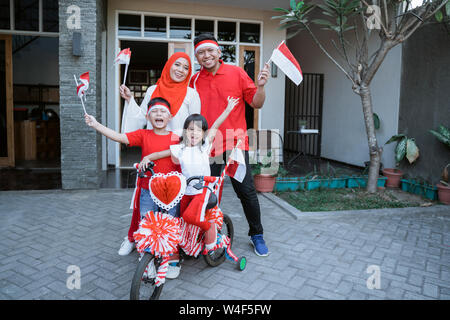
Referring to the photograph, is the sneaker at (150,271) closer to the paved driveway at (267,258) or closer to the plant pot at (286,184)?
the paved driveway at (267,258)

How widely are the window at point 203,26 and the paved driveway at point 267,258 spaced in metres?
4.60

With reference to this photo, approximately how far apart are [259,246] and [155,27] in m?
5.91

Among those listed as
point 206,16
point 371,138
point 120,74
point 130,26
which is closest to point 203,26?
point 206,16

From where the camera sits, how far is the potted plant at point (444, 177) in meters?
5.23

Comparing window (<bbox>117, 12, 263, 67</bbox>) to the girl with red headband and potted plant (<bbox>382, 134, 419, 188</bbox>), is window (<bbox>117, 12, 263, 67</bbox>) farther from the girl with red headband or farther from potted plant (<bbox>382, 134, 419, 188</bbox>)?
the girl with red headband

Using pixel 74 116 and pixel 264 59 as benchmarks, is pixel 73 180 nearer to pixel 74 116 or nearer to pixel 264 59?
pixel 74 116

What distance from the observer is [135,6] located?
7355mm

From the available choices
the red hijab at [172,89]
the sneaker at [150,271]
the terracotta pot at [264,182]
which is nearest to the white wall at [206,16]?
the terracotta pot at [264,182]

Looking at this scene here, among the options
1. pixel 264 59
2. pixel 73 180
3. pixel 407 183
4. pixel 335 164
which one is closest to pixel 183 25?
pixel 264 59

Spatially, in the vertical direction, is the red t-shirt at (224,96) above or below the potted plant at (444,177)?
above

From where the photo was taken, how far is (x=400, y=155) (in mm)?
6078

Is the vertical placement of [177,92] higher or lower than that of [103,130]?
higher

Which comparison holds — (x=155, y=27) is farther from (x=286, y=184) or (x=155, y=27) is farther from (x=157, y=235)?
(x=157, y=235)

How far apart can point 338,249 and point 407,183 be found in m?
3.29
